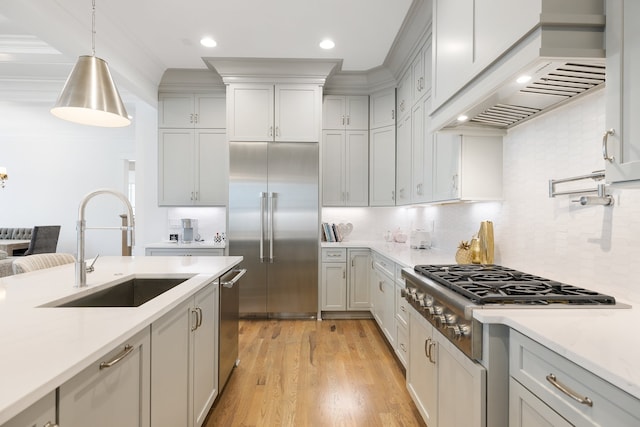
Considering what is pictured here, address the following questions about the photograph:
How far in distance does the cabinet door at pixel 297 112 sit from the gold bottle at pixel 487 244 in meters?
2.36

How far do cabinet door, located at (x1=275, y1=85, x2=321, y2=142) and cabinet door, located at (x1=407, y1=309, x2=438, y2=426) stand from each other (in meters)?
2.68

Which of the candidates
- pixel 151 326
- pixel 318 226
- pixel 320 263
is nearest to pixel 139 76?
pixel 318 226

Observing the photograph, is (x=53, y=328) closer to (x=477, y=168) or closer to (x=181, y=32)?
(x=477, y=168)

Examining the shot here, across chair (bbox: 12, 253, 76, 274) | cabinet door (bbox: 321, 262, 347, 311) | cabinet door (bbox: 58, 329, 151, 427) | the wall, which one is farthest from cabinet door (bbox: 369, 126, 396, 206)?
cabinet door (bbox: 58, 329, 151, 427)

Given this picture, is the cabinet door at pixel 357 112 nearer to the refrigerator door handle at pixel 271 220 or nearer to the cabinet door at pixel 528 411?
the refrigerator door handle at pixel 271 220

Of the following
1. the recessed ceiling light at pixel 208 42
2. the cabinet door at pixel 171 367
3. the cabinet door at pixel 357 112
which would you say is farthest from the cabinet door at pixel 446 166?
the recessed ceiling light at pixel 208 42

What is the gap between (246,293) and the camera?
400cm

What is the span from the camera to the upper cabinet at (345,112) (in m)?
4.32

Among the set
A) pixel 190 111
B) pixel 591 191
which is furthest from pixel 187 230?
pixel 591 191

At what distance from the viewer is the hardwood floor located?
7.00 ft

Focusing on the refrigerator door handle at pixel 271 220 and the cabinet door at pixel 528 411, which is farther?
the refrigerator door handle at pixel 271 220

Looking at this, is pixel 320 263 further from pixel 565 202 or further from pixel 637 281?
pixel 637 281

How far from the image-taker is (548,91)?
1.55 m

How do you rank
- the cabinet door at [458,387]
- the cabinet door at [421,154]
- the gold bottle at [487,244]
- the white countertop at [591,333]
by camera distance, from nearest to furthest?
1. the white countertop at [591,333]
2. the cabinet door at [458,387]
3. the gold bottle at [487,244]
4. the cabinet door at [421,154]
